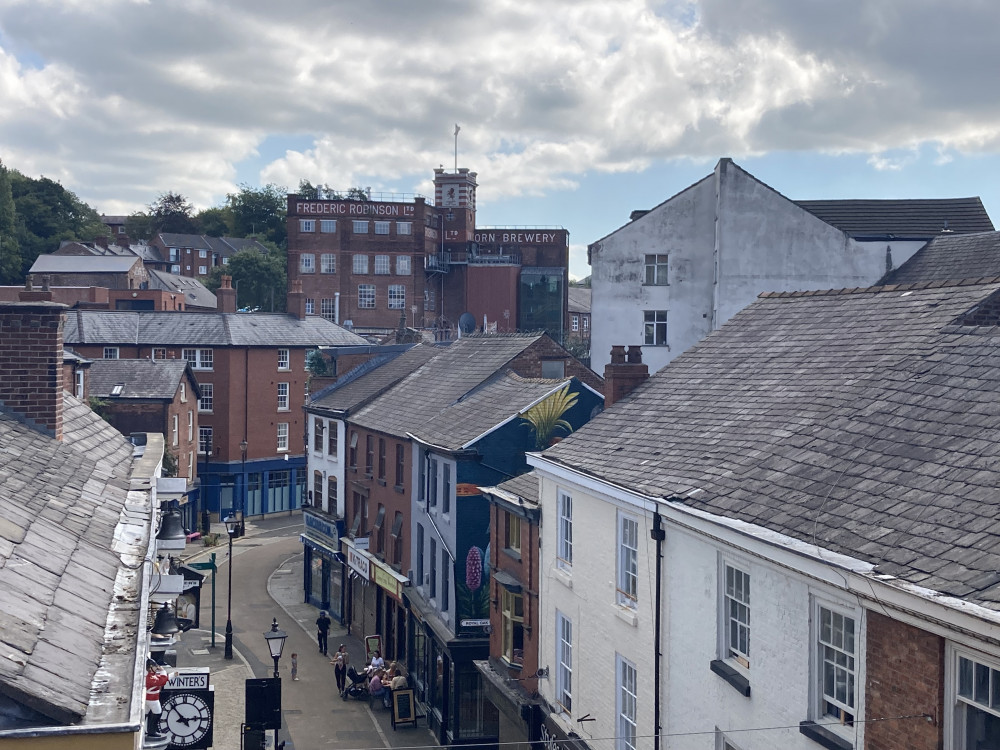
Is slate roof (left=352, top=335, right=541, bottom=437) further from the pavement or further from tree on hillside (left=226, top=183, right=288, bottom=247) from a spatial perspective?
tree on hillside (left=226, top=183, right=288, bottom=247)

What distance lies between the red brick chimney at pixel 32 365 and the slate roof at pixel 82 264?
80140 millimetres

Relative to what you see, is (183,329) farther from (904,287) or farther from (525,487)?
(904,287)

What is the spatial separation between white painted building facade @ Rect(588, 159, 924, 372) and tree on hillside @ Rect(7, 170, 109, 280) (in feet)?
277

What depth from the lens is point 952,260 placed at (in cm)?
3391

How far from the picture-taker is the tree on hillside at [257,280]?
100m

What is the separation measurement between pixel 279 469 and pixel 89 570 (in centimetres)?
5643

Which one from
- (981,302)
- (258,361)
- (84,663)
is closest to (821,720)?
(981,302)

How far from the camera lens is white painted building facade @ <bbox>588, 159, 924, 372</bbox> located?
3644 centimetres

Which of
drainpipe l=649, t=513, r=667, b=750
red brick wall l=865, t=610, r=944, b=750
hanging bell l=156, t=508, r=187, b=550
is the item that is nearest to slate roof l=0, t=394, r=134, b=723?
hanging bell l=156, t=508, r=187, b=550

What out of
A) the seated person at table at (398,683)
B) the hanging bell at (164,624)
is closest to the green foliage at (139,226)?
the seated person at table at (398,683)

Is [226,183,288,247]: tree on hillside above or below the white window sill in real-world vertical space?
above

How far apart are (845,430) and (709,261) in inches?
1061

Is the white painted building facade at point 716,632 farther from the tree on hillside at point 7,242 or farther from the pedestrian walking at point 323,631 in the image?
the tree on hillside at point 7,242

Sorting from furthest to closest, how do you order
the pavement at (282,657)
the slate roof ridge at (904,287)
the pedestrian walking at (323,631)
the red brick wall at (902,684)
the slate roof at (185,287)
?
the slate roof at (185,287) → the pedestrian walking at (323,631) → the pavement at (282,657) → the slate roof ridge at (904,287) → the red brick wall at (902,684)
